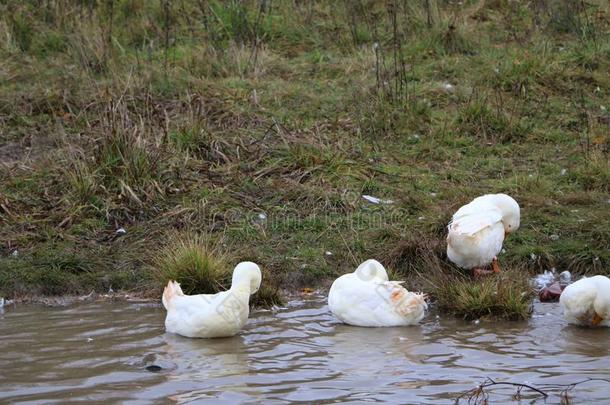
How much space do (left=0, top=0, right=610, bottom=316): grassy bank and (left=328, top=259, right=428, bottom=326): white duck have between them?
19.7 inches

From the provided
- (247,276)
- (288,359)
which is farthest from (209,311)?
(288,359)

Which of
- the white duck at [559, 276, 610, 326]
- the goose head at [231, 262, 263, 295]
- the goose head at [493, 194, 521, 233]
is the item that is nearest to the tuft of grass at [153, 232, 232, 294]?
the goose head at [231, 262, 263, 295]

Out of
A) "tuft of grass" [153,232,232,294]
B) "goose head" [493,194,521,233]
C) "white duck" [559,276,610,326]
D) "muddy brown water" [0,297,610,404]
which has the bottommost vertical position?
"muddy brown water" [0,297,610,404]

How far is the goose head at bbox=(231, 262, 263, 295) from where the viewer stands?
23.4 feet

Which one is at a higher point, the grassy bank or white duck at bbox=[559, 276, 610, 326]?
the grassy bank

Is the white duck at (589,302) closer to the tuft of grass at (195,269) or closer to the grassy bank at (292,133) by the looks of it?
the grassy bank at (292,133)

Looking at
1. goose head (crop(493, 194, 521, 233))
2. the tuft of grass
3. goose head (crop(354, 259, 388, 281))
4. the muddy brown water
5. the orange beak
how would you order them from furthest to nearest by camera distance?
1. goose head (crop(493, 194, 521, 233))
2. the tuft of grass
3. goose head (crop(354, 259, 388, 281))
4. the orange beak
5. the muddy brown water

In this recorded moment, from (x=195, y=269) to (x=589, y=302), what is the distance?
9.01 feet

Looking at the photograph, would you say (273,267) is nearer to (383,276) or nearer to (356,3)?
(383,276)

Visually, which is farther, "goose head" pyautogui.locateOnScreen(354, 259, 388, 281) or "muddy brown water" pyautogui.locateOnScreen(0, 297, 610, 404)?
"goose head" pyautogui.locateOnScreen(354, 259, 388, 281)

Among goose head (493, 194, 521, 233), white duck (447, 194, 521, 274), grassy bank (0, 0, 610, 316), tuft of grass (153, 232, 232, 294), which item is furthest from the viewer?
grassy bank (0, 0, 610, 316)

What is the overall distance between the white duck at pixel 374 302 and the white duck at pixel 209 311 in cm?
64

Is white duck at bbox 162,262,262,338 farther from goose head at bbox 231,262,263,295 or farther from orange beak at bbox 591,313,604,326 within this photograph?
orange beak at bbox 591,313,604,326

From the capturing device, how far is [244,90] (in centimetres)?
1188
